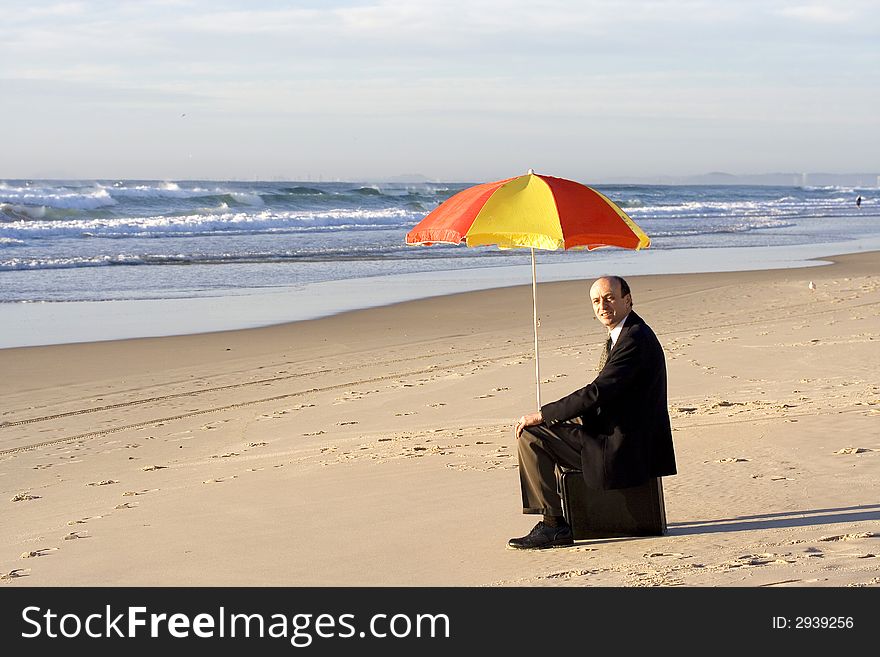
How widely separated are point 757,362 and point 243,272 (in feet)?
50.4

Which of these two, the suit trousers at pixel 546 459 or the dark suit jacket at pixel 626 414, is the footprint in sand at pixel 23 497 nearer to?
the suit trousers at pixel 546 459

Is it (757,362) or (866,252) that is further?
(866,252)

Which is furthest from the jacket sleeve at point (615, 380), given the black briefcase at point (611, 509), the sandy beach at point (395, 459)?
the sandy beach at point (395, 459)

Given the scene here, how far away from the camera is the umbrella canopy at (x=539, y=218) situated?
19.6ft

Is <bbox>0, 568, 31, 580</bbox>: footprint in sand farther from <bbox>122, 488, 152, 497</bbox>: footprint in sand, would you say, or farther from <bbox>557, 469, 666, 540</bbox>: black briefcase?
<bbox>557, 469, 666, 540</bbox>: black briefcase

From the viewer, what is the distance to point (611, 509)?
554 cm

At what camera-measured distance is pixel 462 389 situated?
34.0 feet

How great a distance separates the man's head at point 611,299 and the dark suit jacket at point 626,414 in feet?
0.24

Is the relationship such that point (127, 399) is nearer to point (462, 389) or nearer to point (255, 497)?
point (462, 389)

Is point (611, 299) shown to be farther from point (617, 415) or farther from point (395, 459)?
point (395, 459)

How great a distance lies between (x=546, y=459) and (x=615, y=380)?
0.64m

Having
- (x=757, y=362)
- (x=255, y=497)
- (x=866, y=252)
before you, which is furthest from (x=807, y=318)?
(x=866, y=252)

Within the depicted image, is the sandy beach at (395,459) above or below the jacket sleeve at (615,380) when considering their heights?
below
